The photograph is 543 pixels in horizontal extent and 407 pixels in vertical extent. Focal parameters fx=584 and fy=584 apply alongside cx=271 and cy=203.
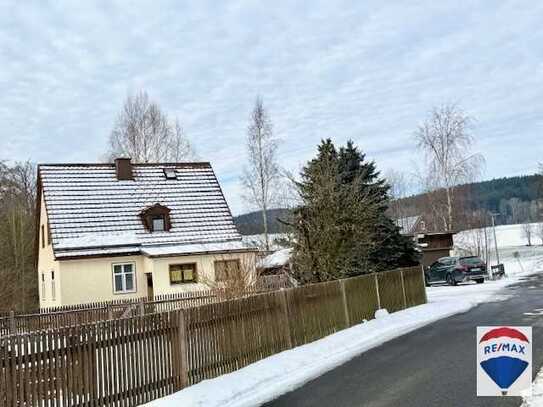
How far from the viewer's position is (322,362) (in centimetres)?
1128

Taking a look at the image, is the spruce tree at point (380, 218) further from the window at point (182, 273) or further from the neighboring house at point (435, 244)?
the neighboring house at point (435, 244)

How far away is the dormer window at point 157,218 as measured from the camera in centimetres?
3178

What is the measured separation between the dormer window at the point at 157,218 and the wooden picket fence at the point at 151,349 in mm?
18630

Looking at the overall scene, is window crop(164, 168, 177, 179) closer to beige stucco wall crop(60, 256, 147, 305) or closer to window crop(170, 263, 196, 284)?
beige stucco wall crop(60, 256, 147, 305)

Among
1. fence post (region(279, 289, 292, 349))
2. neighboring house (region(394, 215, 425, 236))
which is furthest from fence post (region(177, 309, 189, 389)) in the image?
neighboring house (region(394, 215, 425, 236))

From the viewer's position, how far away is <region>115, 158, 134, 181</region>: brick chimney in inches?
1332

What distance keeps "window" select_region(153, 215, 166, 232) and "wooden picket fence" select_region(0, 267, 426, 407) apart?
18.7 meters

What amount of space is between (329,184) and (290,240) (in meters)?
2.20

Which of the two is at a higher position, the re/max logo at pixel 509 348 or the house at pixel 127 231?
the house at pixel 127 231

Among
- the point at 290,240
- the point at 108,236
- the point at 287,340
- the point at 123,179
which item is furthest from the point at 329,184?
the point at 123,179

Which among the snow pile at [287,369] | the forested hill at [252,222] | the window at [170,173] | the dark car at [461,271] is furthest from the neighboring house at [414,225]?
the snow pile at [287,369]

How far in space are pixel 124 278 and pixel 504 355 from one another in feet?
88.9

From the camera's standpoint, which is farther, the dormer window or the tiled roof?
the dormer window

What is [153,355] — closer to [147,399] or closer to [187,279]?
[147,399]
